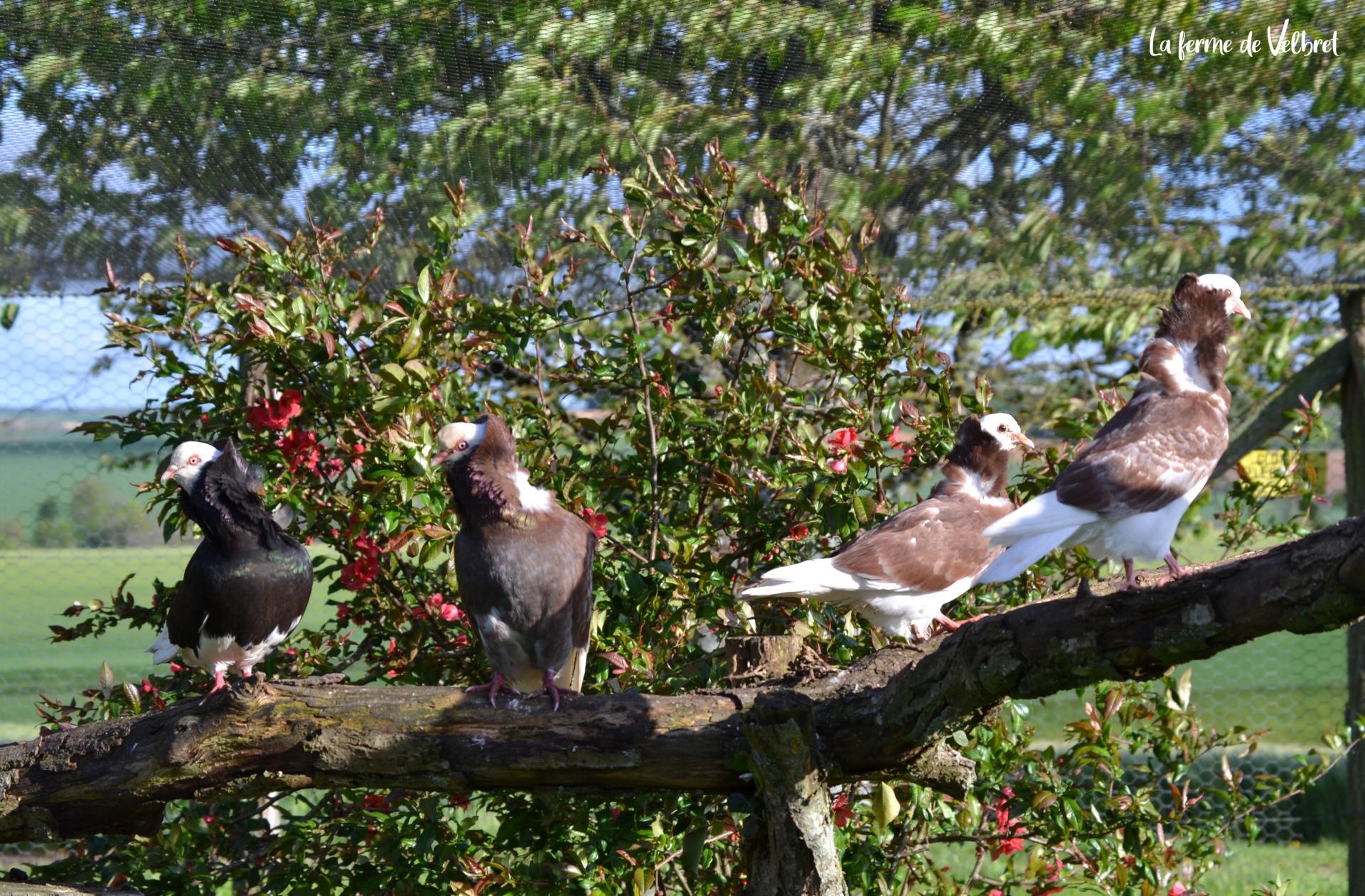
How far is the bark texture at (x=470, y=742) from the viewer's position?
6.92ft

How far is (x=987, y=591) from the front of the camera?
316 centimetres

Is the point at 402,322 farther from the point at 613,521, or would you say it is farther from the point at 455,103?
the point at 613,521

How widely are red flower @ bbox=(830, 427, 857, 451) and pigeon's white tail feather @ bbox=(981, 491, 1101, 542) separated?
0.79 metres

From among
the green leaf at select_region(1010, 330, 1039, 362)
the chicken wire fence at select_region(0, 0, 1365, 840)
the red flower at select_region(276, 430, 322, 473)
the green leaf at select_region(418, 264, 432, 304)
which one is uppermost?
the chicken wire fence at select_region(0, 0, 1365, 840)

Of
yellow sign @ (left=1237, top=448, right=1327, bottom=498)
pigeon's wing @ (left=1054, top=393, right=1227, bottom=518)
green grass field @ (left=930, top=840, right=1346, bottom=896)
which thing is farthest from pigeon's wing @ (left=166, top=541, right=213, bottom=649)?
green grass field @ (left=930, top=840, right=1346, bottom=896)

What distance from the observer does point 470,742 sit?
2.26 metres

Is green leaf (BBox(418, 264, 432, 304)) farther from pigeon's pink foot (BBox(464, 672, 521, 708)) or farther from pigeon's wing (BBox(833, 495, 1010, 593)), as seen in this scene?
pigeon's wing (BBox(833, 495, 1010, 593))

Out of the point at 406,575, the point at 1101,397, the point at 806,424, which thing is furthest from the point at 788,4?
the point at 406,575

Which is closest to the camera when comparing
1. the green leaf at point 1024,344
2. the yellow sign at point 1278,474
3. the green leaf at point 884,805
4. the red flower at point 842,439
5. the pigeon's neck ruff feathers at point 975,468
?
the green leaf at point 884,805

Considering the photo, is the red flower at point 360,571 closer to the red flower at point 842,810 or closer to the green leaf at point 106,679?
A: the green leaf at point 106,679

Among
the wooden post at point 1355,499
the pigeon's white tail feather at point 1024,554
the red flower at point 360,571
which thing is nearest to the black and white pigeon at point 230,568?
the red flower at point 360,571

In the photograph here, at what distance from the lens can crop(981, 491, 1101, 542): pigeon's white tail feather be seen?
1.97m

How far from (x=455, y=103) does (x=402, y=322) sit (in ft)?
1.77

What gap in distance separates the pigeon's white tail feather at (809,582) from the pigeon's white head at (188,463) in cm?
127
